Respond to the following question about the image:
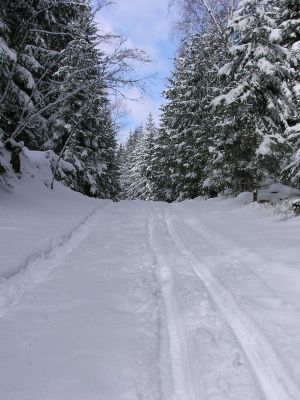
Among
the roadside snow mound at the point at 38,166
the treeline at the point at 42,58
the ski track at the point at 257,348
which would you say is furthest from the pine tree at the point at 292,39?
the roadside snow mound at the point at 38,166

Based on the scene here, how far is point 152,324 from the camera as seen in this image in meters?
4.66

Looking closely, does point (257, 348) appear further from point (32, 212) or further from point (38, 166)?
point (38, 166)

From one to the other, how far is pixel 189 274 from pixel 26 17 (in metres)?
10.4

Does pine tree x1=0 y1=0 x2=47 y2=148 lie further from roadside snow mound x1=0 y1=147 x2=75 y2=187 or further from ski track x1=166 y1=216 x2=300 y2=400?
ski track x1=166 y1=216 x2=300 y2=400

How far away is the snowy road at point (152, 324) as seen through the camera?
11.2ft

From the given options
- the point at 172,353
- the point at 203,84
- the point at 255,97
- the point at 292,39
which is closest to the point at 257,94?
the point at 255,97

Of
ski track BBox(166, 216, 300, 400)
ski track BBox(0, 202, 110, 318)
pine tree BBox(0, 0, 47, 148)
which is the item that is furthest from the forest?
ski track BBox(166, 216, 300, 400)

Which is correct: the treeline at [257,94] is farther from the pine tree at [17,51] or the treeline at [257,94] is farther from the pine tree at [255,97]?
the pine tree at [17,51]

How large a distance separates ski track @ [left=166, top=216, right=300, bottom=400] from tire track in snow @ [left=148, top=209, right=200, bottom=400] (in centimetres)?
58

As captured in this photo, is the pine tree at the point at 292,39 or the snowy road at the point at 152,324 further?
the pine tree at the point at 292,39

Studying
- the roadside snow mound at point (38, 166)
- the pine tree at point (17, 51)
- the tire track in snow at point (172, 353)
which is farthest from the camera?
the roadside snow mound at point (38, 166)

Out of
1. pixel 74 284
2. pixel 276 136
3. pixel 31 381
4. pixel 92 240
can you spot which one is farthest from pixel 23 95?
pixel 31 381

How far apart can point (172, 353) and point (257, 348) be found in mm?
865

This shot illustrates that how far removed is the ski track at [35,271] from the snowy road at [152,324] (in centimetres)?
2
